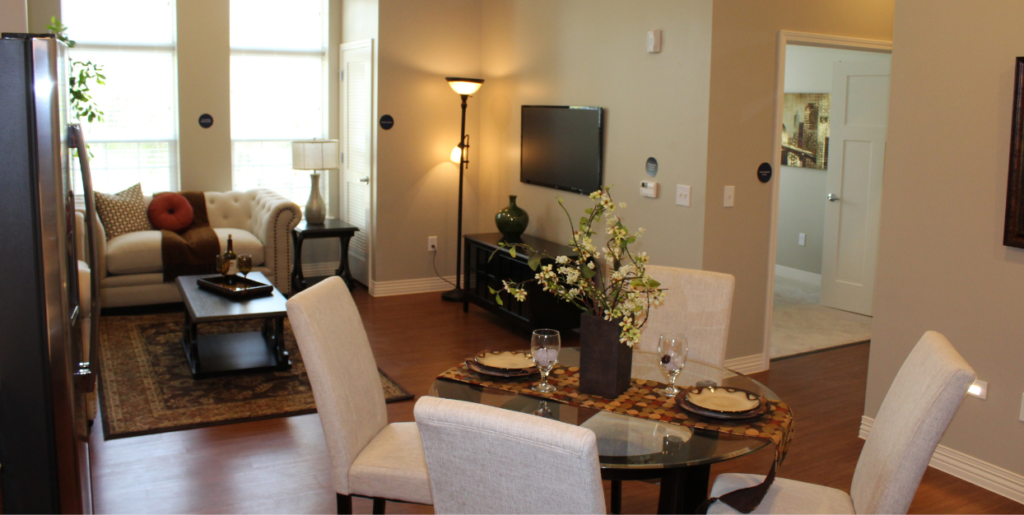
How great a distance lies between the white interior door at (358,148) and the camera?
6383mm

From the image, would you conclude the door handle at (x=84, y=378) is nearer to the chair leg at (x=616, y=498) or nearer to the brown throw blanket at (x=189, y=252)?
the chair leg at (x=616, y=498)

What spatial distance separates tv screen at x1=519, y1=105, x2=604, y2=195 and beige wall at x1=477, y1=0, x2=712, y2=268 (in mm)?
69

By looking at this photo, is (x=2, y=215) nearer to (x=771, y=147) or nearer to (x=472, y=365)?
(x=472, y=365)

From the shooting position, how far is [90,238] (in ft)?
7.02

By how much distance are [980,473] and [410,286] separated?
4.44m

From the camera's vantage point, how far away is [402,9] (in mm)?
6184

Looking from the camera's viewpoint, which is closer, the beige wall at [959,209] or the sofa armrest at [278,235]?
the beige wall at [959,209]

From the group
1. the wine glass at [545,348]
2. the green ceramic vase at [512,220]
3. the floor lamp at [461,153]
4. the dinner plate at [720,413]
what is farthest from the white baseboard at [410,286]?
the dinner plate at [720,413]

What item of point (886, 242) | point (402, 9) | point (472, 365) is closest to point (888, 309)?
point (886, 242)

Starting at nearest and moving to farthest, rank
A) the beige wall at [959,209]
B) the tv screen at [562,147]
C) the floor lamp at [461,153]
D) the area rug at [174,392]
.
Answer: the beige wall at [959,209]
the area rug at [174,392]
the tv screen at [562,147]
the floor lamp at [461,153]

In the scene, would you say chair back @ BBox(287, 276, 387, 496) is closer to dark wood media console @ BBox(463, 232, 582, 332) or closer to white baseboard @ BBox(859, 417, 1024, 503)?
white baseboard @ BBox(859, 417, 1024, 503)

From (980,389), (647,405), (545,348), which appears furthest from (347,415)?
(980,389)

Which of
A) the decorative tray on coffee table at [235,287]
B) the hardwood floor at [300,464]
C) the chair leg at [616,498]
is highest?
the decorative tray on coffee table at [235,287]

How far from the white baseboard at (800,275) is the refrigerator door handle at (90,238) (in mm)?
6263
